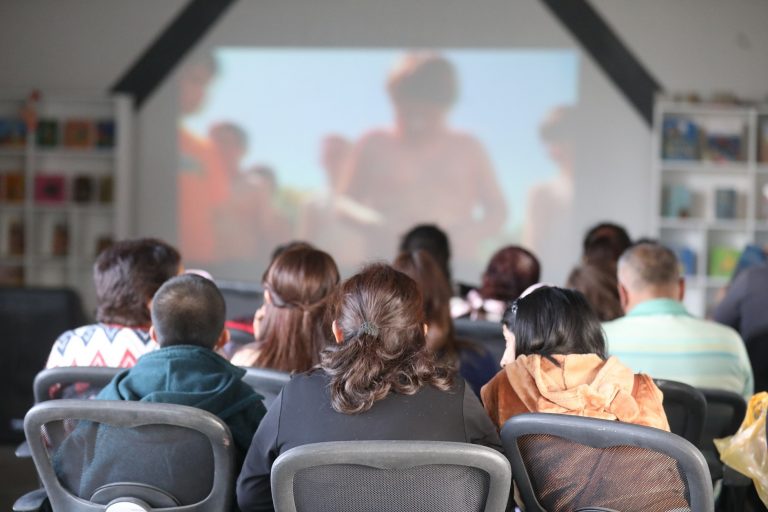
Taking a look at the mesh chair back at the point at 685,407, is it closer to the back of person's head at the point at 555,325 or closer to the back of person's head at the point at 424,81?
the back of person's head at the point at 555,325

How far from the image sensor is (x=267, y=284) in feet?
8.92

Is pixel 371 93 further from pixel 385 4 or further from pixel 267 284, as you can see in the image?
pixel 267 284

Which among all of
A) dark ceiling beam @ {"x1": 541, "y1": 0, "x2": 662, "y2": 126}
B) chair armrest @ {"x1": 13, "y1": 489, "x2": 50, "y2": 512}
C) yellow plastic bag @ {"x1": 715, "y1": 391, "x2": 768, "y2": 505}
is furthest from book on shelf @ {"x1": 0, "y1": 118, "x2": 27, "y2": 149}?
yellow plastic bag @ {"x1": 715, "y1": 391, "x2": 768, "y2": 505}

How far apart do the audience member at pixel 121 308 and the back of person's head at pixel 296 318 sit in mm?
318

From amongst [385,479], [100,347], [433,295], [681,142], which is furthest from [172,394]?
[681,142]

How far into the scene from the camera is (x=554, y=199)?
735 centimetres

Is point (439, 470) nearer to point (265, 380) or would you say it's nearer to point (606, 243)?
point (265, 380)

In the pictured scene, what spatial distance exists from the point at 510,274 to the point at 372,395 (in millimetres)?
2012

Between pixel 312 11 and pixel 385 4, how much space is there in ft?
1.87

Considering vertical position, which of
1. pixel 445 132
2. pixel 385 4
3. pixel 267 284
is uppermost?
pixel 385 4

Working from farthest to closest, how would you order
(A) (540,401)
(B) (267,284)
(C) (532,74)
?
1. (C) (532,74)
2. (B) (267,284)
3. (A) (540,401)

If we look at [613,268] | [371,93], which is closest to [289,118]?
[371,93]

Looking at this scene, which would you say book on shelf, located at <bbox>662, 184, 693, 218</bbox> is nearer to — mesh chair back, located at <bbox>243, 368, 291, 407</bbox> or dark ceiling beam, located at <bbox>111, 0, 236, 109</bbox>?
dark ceiling beam, located at <bbox>111, 0, 236, 109</bbox>

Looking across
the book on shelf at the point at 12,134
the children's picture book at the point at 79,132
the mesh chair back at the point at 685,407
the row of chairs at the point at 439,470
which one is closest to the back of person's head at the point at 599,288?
the mesh chair back at the point at 685,407
